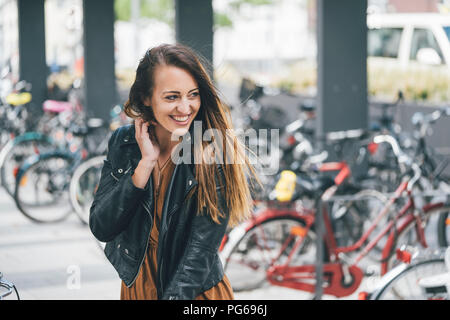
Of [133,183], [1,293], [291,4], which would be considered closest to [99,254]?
[1,293]

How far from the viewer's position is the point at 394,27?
1298 centimetres

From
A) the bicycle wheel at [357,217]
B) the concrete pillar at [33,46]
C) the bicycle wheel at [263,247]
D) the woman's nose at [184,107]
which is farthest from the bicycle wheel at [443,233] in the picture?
the concrete pillar at [33,46]

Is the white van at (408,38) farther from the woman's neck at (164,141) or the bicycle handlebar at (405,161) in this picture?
the woman's neck at (164,141)

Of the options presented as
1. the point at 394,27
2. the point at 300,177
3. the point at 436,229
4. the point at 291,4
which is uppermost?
the point at 291,4

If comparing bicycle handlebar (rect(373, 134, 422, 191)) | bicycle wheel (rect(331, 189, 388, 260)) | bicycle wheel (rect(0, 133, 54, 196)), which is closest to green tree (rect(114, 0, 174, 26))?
bicycle wheel (rect(0, 133, 54, 196))

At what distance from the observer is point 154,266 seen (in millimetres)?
2586

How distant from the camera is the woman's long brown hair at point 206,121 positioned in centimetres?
245

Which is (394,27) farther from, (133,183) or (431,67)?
(133,183)

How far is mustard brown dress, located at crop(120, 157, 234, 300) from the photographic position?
256cm

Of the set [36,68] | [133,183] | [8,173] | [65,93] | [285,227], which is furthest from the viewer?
[36,68]

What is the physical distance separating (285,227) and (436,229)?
3.83 feet

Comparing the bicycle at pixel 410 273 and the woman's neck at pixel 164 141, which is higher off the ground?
the woman's neck at pixel 164 141

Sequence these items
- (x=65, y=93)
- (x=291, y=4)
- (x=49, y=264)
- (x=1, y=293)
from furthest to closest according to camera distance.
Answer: (x=291, y=4)
(x=65, y=93)
(x=49, y=264)
(x=1, y=293)

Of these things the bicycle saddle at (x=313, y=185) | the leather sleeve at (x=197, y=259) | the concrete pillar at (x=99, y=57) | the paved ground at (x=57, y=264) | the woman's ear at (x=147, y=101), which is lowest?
the paved ground at (x=57, y=264)
